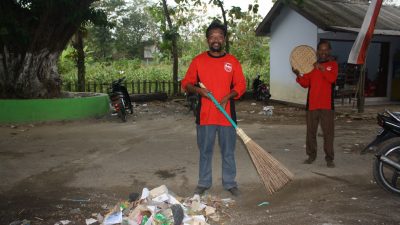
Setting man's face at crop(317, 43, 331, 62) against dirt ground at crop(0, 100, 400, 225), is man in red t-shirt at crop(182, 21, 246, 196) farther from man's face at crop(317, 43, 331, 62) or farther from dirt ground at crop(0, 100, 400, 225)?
man's face at crop(317, 43, 331, 62)

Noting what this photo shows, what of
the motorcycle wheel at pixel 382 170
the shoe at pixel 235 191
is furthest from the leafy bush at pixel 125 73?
the motorcycle wheel at pixel 382 170

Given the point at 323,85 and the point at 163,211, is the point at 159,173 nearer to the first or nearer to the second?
the point at 163,211

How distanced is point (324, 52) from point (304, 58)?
0.41 m

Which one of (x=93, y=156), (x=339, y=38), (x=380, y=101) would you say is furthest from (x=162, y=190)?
(x=380, y=101)

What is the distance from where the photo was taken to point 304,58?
18.1 feet

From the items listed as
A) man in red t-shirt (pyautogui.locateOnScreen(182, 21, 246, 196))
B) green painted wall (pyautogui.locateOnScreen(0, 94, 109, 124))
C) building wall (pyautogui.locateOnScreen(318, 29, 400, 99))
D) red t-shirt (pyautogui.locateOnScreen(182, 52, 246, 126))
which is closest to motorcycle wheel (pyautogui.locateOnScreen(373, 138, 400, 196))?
man in red t-shirt (pyautogui.locateOnScreen(182, 21, 246, 196))

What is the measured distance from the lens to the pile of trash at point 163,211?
3.41 metres

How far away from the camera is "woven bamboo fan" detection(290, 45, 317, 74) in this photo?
550cm

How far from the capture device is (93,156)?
6191 millimetres

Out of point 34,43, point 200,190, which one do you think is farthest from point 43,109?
point 200,190

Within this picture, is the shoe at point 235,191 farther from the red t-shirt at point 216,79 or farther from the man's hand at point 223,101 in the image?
the man's hand at point 223,101

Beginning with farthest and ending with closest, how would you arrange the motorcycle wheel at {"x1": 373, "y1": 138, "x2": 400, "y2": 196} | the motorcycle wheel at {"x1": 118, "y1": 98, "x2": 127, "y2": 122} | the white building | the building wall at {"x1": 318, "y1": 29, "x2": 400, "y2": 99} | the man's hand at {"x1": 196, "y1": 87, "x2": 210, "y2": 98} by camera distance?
the building wall at {"x1": 318, "y1": 29, "x2": 400, "y2": 99} → the white building → the motorcycle wheel at {"x1": 118, "y1": 98, "x2": 127, "y2": 122} → the motorcycle wheel at {"x1": 373, "y1": 138, "x2": 400, "y2": 196} → the man's hand at {"x1": 196, "y1": 87, "x2": 210, "y2": 98}

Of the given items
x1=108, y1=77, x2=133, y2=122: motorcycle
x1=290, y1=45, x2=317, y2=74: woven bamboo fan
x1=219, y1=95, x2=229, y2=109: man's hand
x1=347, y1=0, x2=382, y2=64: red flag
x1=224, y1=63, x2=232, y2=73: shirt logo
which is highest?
x1=347, y1=0, x2=382, y2=64: red flag

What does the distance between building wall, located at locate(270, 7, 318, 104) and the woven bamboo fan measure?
23.1ft
